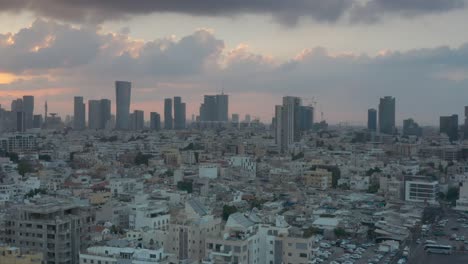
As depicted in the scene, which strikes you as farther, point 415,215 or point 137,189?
point 137,189

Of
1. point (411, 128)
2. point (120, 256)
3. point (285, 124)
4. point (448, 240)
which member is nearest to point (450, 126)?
point (411, 128)

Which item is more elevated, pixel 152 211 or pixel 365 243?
pixel 152 211

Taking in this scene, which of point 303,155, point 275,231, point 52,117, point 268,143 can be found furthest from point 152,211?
point 52,117

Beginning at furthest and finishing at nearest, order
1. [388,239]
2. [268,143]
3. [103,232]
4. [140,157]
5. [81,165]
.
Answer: [268,143]
[140,157]
[81,165]
[388,239]
[103,232]

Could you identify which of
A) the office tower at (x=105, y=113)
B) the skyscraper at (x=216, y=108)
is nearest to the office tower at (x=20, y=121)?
the office tower at (x=105, y=113)

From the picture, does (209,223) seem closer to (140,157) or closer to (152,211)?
(152,211)

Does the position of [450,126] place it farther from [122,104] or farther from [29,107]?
[29,107]
